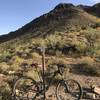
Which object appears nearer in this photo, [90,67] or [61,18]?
[90,67]

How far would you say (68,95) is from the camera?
12.3 meters

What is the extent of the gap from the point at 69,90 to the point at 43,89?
0.85 m

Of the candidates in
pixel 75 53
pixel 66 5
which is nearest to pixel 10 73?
pixel 75 53

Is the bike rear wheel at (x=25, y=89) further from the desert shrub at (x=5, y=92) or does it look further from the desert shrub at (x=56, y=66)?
the desert shrub at (x=56, y=66)

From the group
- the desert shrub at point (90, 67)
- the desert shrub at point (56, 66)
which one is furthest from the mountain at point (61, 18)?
the desert shrub at point (90, 67)

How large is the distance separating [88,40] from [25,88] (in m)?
13.6

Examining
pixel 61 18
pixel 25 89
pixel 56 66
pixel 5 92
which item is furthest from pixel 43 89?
pixel 61 18

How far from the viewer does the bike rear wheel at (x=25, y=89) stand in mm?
11695

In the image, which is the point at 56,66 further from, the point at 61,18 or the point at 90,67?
the point at 61,18

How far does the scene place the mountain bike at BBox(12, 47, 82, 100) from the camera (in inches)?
452

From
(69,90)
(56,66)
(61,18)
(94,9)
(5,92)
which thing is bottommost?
(5,92)

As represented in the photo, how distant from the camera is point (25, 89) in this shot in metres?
11.9

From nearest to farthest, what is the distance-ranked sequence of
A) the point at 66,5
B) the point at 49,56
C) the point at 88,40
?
the point at 49,56 < the point at 88,40 < the point at 66,5

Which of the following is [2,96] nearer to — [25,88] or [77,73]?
[25,88]
